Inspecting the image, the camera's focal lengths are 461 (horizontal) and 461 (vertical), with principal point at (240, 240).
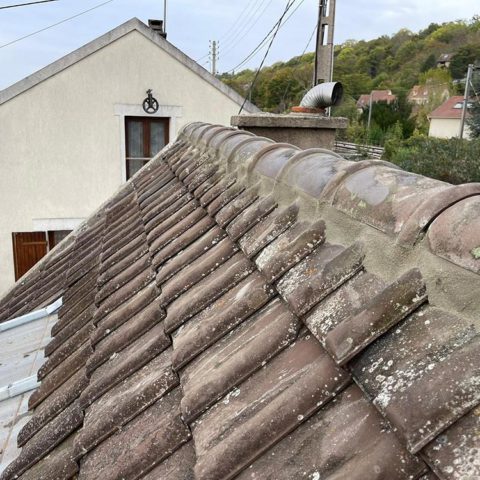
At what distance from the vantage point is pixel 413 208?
4.19 feet

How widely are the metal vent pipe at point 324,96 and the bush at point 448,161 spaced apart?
1447 cm

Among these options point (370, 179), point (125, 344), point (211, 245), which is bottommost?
point (125, 344)

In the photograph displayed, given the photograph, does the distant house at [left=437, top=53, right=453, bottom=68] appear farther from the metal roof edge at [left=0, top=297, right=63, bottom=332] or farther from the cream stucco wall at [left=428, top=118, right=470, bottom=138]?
the metal roof edge at [left=0, top=297, right=63, bottom=332]

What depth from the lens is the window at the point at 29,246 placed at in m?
11.1

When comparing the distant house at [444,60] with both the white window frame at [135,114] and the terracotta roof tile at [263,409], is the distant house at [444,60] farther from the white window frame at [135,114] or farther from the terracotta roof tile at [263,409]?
the terracotta roof tile at [263,409]

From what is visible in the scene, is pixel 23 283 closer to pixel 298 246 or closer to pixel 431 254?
pixel 298 246

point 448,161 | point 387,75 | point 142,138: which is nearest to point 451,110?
point 387,75

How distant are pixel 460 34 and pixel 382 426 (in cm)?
8729

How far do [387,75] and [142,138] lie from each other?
69943mm

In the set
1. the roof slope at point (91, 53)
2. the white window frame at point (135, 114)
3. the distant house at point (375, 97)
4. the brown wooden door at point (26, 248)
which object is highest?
the distant house at point (375, 97)

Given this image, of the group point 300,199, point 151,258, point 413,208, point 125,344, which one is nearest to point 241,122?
point 151,258

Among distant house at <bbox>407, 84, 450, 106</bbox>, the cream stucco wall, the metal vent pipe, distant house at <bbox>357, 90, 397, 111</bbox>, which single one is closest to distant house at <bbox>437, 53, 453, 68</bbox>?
distant house at <bbox>407, 84, 450, 106</bbox>

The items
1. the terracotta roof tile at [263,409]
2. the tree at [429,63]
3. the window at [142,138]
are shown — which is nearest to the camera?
the terracotta roof tile at [263,409]

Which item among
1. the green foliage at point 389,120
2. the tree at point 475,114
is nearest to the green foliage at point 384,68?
the green foliage at point 389,120
